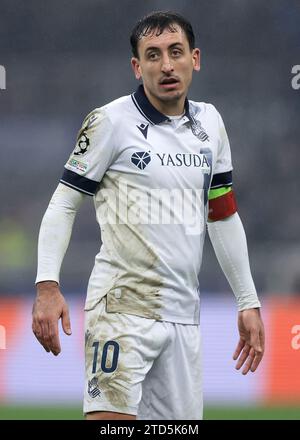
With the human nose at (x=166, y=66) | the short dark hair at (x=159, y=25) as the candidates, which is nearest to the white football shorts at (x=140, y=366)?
the human nose at (x=166, y=66)

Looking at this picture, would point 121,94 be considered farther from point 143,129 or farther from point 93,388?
point 93,388

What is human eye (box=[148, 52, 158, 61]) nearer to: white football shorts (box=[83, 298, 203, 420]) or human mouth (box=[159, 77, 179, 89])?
human mouth (box=[159, 77, 179, 89])

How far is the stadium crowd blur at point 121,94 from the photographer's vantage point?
1060 centimetres

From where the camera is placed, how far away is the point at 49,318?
13.3 ft

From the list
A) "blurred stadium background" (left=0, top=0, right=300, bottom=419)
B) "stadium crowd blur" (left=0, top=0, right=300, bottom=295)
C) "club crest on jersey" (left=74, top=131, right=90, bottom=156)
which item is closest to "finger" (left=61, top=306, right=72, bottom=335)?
"club crest on jersey" (left=74, top=131, right=90, bottom=156)

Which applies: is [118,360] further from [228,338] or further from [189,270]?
[228,338]

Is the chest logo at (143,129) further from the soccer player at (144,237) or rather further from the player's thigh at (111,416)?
the player's thigh at (111,416)

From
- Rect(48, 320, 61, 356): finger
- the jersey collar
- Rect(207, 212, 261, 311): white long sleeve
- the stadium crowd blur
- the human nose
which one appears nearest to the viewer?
Rect(48, 320, 61, 356): finger

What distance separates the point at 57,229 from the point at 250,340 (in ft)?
3.04

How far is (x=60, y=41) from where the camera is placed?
11.4 meters

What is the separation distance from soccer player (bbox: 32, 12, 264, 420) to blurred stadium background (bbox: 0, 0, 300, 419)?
5.09 meters

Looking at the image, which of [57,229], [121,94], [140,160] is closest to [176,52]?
[140,160]

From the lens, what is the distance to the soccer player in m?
4.26
